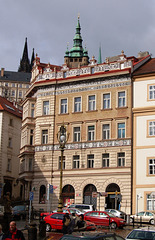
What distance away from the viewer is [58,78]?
55.7 metres

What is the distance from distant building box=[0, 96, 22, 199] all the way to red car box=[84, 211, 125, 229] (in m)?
35.2

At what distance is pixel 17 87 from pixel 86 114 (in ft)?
400

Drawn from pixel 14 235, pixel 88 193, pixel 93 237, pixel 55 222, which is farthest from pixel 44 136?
pixel 14 235

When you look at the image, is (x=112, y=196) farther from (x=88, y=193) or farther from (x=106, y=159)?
(x=106, y=159)

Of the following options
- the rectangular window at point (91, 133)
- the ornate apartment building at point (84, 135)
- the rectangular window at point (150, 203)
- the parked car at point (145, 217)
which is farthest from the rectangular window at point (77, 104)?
the parked car at point (145, 217)

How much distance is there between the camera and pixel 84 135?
52156 millimetres

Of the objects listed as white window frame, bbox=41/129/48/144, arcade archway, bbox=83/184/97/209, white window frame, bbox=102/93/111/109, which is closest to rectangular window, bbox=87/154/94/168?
arcade archway, bbox=83/184/97/209

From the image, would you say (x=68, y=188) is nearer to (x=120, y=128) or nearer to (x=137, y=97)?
(x=120, y=128)

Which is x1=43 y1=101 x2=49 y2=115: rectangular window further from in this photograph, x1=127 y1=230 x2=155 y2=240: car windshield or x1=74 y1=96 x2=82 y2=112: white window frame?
x1=127 y1=230 x2=155 y2=240: car windshield

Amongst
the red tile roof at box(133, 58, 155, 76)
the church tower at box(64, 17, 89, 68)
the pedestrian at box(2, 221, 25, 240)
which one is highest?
the church tower at box(64, 17, 89, 68)

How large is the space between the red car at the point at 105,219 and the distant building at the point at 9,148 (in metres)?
→ 35.2

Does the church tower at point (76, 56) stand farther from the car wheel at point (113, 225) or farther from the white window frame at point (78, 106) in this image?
the car wheel at point (113, 225)

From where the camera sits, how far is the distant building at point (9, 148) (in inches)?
2773

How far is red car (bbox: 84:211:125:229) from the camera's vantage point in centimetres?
3481
